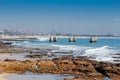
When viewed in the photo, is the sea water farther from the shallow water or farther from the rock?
the shallow water

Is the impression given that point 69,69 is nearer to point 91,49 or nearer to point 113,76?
point 113,76

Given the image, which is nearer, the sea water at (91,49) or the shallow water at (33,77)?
the shallow water at (33,77)

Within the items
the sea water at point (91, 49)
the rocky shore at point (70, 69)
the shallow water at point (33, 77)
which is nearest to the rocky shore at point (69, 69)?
the rocky shore at point (70, 69)

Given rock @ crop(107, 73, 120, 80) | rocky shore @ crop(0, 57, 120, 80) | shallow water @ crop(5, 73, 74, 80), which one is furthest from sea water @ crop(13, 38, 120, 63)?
shallow water @ crop(5, 73, 74, 80)

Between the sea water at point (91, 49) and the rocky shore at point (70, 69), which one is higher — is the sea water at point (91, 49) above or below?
below

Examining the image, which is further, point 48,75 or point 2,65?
point 2,65

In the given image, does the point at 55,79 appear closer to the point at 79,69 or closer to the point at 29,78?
the point at 29,78

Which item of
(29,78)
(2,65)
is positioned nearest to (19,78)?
(29,78)

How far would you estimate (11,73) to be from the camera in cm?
2709

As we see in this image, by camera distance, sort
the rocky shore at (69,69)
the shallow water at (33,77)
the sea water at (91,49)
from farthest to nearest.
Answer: the sea water at (91,49)
the rocky shore at (69,69)
the shallow water at (33,77)

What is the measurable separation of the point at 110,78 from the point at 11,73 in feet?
29.8

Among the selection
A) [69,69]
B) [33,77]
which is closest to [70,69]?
[69,69]

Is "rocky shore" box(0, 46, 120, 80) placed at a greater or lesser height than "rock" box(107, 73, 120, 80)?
greater

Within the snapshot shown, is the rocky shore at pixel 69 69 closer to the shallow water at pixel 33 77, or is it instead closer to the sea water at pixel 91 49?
the shallow water at pixel 33 77
